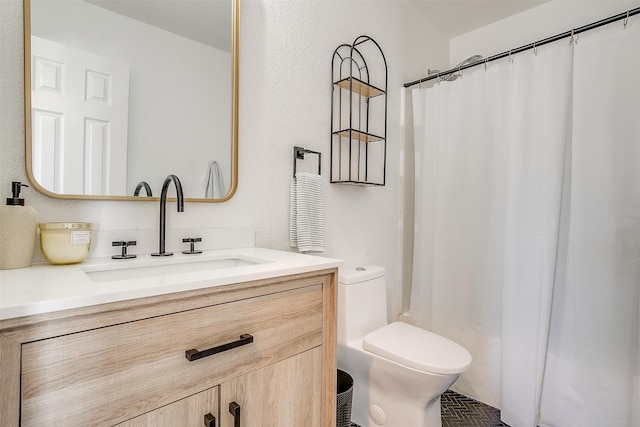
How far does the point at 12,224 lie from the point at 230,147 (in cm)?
72

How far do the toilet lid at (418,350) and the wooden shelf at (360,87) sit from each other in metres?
1.22

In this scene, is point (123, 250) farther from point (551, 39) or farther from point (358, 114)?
point (551, 39)

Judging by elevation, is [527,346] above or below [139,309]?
below

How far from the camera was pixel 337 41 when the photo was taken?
1806mm

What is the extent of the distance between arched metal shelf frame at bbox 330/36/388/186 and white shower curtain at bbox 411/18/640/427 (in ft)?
1.12

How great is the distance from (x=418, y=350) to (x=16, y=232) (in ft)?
4.59

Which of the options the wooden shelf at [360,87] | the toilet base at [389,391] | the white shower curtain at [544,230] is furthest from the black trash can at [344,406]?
the wooden shelf at [360,87]

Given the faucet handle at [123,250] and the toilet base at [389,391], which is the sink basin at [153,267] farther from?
Result: the toilet base at [389,391]

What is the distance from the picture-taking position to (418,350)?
143 cm

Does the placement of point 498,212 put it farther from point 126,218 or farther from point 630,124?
point 126,218

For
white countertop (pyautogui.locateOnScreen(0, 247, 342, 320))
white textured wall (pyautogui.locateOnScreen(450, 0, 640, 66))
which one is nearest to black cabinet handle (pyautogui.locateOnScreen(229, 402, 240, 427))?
white countertop (pyautogui.locateOnScreen(0, 247, 342, 320))

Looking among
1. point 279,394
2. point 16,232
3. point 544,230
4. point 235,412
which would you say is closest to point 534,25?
point 544,230

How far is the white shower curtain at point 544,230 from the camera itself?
1460 mm

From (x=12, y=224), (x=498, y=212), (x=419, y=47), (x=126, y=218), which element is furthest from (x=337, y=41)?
(x=12, y=224)
